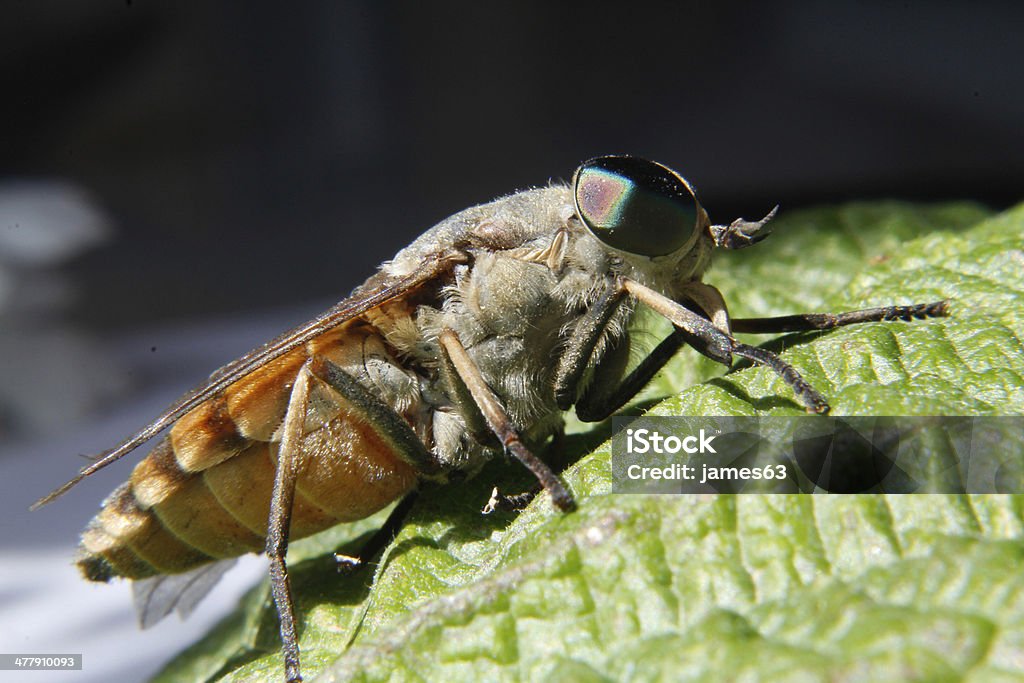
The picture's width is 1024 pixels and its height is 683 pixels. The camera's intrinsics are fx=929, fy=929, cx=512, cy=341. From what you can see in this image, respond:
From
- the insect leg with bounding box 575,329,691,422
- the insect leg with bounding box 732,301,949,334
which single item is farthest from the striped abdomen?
the insect leg with bounding box 732,301,949,334

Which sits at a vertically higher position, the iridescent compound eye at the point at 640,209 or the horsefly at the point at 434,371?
the iridescent compound eye at the point at 640,209

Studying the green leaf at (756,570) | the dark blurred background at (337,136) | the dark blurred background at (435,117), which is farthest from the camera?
the dark blurred background at (435,117)

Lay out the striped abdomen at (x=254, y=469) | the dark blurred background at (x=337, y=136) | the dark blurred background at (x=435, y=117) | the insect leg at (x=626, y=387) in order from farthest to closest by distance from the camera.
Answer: the dark blurred background at (x=435, y=117), the dark blurred background at (x=337, y=136), the striped abdomen at (x=254, y=469), the insect leg at (x=626, y=387)

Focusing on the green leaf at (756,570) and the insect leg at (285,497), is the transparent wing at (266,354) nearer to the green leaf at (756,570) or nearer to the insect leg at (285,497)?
the insect leg at (285,497)

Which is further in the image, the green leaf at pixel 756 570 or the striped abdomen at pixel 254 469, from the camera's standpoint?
the striped abdomen at pixel 254 469

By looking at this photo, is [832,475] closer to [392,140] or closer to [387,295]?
[387,295]

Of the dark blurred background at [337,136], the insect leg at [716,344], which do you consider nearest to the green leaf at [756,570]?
the insect leg at [716,344]

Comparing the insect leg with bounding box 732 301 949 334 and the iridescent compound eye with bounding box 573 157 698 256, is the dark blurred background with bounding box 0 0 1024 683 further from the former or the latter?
the iridescent compound eye with bounding box 573 157 698 256

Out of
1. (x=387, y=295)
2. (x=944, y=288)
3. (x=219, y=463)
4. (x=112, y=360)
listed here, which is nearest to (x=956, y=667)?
(x=944, y=288)
